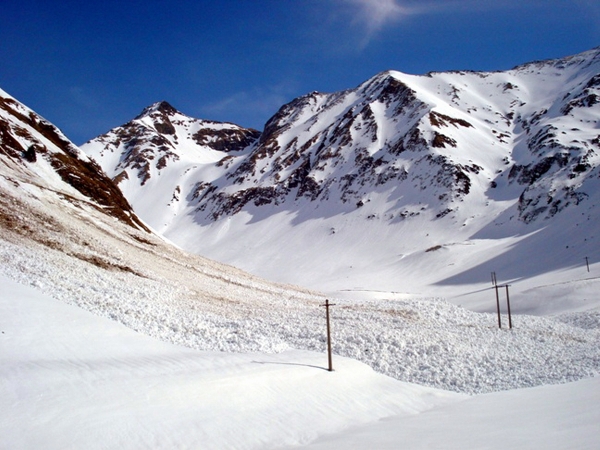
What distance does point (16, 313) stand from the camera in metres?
15.9

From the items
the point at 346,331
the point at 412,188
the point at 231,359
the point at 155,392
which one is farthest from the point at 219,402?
the point at 412,188

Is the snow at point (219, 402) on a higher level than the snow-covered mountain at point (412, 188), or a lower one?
lower

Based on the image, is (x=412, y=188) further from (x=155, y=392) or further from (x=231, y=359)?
(x=155, y=392)

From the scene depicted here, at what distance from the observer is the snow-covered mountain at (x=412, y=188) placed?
7581cm

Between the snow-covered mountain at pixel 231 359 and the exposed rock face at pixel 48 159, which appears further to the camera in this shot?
the exposed rock face at pixel 48 159

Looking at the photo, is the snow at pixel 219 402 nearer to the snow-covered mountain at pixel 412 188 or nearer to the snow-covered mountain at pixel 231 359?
Answer: the snow-covered mountain at pixel 231 359

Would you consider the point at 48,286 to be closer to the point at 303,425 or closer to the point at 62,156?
the point at 303,425

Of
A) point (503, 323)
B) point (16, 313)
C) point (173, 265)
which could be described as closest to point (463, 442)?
point (16, 313)

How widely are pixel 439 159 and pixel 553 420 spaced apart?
110574 mm

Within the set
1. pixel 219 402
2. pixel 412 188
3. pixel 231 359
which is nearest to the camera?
pixel 219 402

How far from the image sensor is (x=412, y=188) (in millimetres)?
112750

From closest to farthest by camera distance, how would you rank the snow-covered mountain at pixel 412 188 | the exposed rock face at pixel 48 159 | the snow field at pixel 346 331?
the snow field at pixel 346 331 → the exposed rock face at pixel 48 159 → the snow-covered mountain at pixel 412 188

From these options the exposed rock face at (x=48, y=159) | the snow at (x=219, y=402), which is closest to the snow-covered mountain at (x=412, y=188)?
the exposed rock face at (x=48, y=159)

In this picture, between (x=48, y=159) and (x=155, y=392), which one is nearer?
(x=155, y=392)
